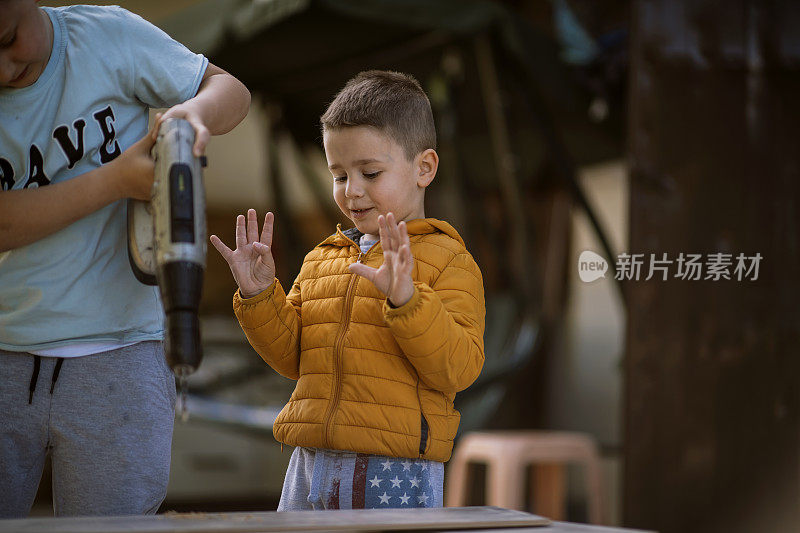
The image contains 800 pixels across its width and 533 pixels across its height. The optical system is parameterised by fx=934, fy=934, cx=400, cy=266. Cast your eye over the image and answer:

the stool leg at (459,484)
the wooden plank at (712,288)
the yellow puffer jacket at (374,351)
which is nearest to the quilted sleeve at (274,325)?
the yellow puffer jacket at (374,351)

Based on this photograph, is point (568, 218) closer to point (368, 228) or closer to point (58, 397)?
point (368, 228)

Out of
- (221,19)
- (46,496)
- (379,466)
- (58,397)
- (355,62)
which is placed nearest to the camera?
(58,397)

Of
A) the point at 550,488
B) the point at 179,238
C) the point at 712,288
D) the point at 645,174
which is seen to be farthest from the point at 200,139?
the point at 550,488

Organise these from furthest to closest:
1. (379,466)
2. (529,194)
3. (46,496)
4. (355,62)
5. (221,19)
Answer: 1. (529,194)
2. (46,496)
3. (355,62)
4. (221,19)
5. (379,466)

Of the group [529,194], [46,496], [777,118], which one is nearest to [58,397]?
[777,118]

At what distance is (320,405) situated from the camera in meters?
1.29

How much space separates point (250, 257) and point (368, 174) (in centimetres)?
20

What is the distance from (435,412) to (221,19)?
6.05ft

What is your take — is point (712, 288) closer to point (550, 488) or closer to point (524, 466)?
point (524, 466)

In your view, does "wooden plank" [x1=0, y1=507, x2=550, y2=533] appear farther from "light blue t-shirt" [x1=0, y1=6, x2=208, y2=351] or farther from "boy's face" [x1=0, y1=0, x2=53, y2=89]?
"boy's face" [x1=0, y1=0, x2=53, y2=89]

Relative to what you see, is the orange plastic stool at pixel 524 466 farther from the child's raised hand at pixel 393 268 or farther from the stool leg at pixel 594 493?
the child's raised hand at pixel 393 268

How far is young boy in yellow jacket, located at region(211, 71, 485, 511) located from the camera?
126 centimetres

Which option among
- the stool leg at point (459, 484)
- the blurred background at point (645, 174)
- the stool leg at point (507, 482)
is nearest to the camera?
the blurred background at point (645, 174)

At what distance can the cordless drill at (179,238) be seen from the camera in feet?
3.34
